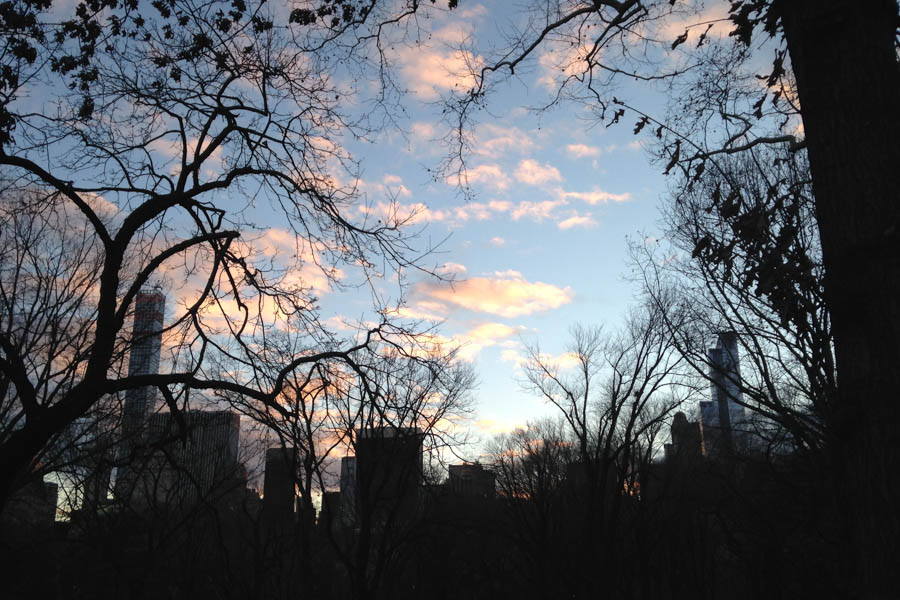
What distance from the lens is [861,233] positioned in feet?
9.42

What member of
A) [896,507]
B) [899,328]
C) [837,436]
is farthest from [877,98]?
[896,507]

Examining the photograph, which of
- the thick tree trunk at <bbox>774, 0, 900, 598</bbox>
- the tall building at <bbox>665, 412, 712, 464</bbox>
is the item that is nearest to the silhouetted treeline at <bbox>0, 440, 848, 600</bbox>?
the tall building at <bbox>665, 412, 712, 464</bbox>

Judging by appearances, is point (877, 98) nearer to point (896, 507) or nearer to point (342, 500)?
point (896, 507)

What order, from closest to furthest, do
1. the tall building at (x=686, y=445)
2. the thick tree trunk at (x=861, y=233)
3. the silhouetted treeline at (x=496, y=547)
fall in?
the thick tree trunk at (x=861, y=233), the silhouetted treeline at (x=496, y=547), the tall building at (x=686, y=445)

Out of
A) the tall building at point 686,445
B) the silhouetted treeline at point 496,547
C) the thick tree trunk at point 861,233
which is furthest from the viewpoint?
the tall building at point 686,445

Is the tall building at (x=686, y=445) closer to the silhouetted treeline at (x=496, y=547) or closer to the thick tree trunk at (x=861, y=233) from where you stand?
the silhouetted treeline at (x=496, y=547)

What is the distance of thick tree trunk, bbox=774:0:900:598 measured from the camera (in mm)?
2678

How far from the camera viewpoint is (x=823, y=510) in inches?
518

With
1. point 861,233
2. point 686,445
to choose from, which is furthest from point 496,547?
point 861,233

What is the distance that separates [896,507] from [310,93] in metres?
5.99

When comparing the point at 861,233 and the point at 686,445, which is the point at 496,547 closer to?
the point at 686,445

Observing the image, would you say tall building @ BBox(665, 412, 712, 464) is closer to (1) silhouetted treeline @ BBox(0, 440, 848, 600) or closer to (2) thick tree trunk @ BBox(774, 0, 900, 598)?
(1) silhouetted treeline @ BBox(0, 440, 848, 600)

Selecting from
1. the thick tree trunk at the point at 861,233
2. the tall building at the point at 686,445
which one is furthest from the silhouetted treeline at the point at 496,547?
the thick tree trunk at the point at 861,233

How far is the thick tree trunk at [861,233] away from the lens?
2.68 meters
